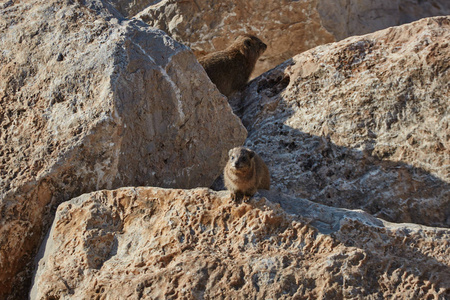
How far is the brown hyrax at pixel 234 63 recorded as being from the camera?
851 centimetres

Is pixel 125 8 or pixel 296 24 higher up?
pixel 125 8

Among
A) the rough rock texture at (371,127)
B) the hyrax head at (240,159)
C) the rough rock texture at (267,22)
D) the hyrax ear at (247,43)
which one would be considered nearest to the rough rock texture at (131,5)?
the rough rock texture at (267,22)

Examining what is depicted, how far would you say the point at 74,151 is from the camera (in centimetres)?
503

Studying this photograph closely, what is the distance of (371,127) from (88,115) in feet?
10.5

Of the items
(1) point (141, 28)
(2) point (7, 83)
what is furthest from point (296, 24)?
(2) point (7, 83)

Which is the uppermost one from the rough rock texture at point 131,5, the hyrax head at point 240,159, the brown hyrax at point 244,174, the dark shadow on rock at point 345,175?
the rough rock texture at point 131,5

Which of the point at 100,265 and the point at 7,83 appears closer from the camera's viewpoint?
the point at 100,265

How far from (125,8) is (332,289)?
8678mm

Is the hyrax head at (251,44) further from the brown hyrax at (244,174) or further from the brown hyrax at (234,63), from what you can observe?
the brown hyrax at (244,174)

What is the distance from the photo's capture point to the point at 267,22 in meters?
9.92

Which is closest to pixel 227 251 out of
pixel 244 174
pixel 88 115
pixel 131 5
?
pixel 244 174

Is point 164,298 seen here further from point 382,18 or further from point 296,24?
point 382,18

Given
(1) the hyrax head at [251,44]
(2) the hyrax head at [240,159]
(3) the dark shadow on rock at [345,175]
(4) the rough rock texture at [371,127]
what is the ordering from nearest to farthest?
1. (2) the hyrax head at [240,159]
2. (3) the dark shadow on rock at [345,175]
3. (4) the rough rock texture at [371,127]
4. (1) the hyrax head at [251,44]

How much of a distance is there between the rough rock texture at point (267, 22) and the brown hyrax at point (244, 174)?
5120 millimetres
